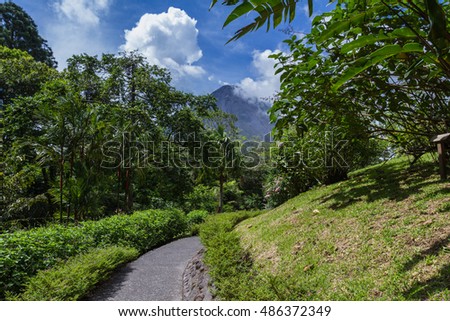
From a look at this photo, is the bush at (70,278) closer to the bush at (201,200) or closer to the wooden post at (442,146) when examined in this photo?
the wooden post at (442,146)

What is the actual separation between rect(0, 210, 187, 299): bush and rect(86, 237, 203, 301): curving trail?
98 cm

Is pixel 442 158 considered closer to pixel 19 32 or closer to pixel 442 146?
pixel 442 146

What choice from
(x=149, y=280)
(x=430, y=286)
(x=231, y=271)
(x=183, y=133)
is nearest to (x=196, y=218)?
(x=183, y=133)

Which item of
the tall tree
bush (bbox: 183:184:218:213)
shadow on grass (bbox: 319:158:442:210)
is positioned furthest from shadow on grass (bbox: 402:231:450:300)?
the tall tree

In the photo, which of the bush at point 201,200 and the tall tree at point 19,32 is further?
the tall tree at point 19,32

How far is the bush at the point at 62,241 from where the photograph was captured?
525cm

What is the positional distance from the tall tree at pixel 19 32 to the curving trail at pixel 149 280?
2781 cm

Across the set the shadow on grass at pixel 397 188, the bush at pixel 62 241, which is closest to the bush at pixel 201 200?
the bush at pixel 62 241

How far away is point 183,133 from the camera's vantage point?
20469 millimetres

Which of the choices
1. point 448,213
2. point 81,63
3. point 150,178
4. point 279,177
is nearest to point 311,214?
point 448,213

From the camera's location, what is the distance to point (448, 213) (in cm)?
404
